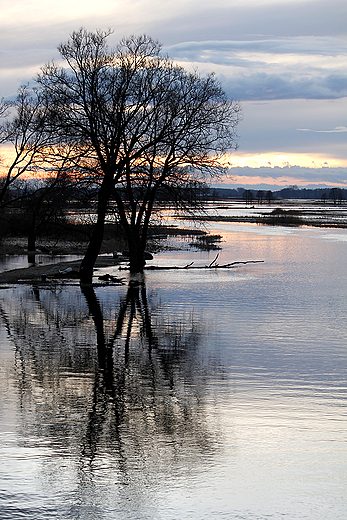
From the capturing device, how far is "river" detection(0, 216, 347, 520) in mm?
6191

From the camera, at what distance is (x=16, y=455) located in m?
7.08

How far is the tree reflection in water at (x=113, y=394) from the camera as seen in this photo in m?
7.07

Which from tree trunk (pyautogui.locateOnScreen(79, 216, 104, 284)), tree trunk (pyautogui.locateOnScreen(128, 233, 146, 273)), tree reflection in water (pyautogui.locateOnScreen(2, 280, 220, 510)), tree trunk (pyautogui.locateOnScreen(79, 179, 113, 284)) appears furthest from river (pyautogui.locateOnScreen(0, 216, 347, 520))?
tree trunk (pyautogui.locateOnScreen(128, 233, 146, 273))

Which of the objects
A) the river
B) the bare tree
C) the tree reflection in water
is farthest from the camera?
the bare tree

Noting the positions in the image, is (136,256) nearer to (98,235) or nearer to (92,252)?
(92,252)

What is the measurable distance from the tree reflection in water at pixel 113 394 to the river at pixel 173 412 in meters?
0.03

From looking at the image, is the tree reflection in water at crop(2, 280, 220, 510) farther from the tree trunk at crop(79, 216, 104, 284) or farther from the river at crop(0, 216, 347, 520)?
the tree trunk at crop(79, 216, 104, 284)

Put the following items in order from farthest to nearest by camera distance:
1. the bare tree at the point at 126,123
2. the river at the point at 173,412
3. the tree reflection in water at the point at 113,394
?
the bare tree at the point at 126,123
the tree reflection in water at the point at 113,394
the river at the point at 173,412

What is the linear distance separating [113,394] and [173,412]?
1376 mm

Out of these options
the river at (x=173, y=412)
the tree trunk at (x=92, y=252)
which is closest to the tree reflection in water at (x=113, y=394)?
the river at (x=173, y=412)

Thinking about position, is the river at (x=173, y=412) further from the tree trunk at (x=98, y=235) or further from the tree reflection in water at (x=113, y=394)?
the tree trunk at (x=98, y=235)

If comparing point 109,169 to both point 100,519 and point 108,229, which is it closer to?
point 100,519

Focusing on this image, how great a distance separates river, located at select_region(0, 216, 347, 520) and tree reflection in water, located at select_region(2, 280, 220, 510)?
31 millimetres

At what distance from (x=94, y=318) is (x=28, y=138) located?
60.4ft
